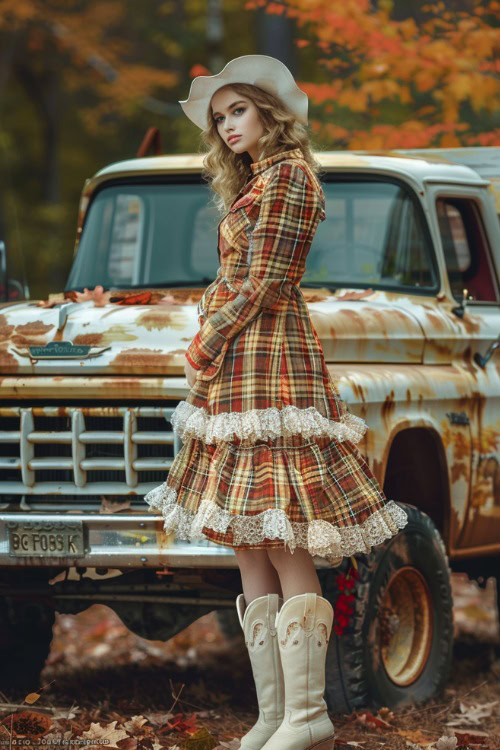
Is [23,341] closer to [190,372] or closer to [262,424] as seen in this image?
[190,372]

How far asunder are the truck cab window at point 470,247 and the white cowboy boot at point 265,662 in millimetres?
2769

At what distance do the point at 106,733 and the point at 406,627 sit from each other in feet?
5.01

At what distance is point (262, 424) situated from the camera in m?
3.89

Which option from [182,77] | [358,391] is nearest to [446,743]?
[358,391]

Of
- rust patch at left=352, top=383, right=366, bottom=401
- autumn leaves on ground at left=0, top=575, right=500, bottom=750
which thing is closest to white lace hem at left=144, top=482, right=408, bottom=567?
autumn leaves on ground at left=0, top=575, right=500, bottom=750

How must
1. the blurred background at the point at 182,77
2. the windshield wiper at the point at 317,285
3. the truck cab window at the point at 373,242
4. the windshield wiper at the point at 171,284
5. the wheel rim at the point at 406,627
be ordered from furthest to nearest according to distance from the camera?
the blurred background at the point at 182,77 → the windshield wiper at the point at 171,284 → the truck cab window at the point at 373,242 → the windshield wiper at the point at 317,285 → the wheel rim at the point at 406,627

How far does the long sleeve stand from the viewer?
3.93 m

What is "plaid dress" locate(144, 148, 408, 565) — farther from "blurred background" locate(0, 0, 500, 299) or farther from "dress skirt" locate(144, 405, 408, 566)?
"blurred background" locate(0, 0, 500, 299)

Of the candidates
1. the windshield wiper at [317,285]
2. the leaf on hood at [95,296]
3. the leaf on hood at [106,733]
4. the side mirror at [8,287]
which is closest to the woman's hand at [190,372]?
the leaf on hood at [106,733]

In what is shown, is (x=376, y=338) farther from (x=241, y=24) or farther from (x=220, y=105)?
(x=241, y=24)

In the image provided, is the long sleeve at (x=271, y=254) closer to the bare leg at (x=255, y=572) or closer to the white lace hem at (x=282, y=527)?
the white lace hem at (x=282, y=527)

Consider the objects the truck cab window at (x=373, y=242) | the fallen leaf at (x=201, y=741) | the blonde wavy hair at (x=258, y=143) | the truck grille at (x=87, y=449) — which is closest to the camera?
the blonde wavy hair at (x=258, y=143)

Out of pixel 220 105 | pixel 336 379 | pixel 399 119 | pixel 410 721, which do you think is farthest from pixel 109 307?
pixel 399 119

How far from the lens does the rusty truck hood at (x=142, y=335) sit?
5.16m
